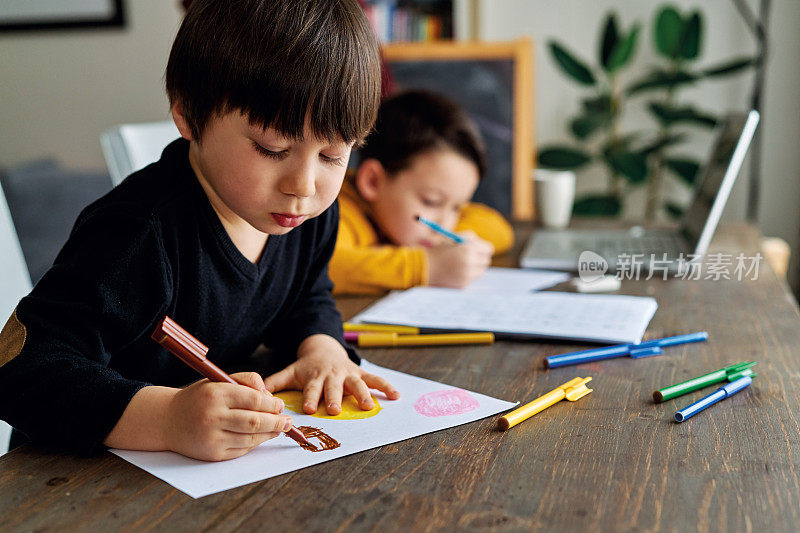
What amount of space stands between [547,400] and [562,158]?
6.66ft

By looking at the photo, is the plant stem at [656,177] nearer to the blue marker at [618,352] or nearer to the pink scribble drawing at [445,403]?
the blue marker at [618,352]

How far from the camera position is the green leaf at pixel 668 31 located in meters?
2.47

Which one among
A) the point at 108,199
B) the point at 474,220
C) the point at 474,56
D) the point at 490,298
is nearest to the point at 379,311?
the point at 490,298

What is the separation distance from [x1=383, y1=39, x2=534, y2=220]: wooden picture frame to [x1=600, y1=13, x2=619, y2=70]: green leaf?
775 millimetres

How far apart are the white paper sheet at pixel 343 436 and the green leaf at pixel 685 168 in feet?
6.75

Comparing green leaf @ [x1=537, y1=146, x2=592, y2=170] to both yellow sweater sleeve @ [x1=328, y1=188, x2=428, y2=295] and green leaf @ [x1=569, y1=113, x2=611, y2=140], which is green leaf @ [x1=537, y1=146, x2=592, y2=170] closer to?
green leaf @ [x1=569, y1=113, x2=611, y2=140]

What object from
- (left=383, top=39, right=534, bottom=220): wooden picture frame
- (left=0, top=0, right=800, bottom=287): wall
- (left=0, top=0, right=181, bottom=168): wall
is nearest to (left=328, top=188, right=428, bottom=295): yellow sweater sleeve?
(left=383, top=39, right=534, bottom=220): wooden picture frame

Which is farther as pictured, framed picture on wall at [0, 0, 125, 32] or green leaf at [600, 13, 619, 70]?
framed picture on wall at [0, 0, 125, 32]

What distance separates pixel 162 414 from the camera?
0.58 metres

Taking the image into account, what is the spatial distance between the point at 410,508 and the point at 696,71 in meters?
2.53

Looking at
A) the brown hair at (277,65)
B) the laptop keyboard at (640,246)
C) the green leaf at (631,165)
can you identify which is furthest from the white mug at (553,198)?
the brown hair at (277,65)

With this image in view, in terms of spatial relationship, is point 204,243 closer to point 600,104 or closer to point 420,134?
point 420,134

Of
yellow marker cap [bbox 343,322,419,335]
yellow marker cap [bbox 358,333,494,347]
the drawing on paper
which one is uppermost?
the drawing on paper

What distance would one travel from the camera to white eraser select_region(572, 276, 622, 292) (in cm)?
114
